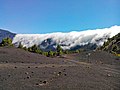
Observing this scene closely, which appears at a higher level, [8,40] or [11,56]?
[8,40]

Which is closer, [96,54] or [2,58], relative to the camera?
[2,58]

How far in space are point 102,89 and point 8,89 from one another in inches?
268

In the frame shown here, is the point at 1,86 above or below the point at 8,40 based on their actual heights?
below

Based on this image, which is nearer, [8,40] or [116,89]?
[116,89]

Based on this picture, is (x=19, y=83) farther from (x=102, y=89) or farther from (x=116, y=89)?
(x=116, y=89)

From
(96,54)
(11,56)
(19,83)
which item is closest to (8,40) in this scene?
(96,54)

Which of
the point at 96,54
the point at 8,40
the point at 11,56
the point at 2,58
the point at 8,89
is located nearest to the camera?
the point at 8,89

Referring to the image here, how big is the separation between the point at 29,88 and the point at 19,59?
994 inches

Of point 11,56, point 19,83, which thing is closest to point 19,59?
point 11,56

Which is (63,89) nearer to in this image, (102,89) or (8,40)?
(102,89)

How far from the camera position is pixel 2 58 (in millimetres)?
39000

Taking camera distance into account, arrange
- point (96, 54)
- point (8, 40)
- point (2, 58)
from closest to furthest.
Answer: point (2, 58) → point (96, 54) → point (8, 40)

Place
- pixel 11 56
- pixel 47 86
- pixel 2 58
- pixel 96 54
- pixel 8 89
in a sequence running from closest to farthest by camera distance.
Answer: pixel 8 89 → pixel 47 86 → pixel 2 58 → pixel 11 56 → pixel 96 54

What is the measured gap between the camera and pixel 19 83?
17375mm
